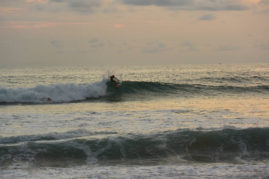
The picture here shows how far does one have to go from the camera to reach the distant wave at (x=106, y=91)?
21688 millimetres

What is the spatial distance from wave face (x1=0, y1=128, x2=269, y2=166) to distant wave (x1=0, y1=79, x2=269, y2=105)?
1117 cm

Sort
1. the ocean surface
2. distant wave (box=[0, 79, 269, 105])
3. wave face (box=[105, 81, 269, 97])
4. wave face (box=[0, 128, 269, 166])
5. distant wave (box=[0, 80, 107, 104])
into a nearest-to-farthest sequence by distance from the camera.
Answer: the ocean surface < wave face (box=[0, 128, 269, 166]) < distant wave (box=[0, 80, 107, 104]) < distant wave (box=[0, 79, 269, 105]) < wave face (box=[105, 81, 269, 97])

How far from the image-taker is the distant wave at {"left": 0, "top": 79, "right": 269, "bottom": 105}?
21.7m

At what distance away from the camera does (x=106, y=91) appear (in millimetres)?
24031

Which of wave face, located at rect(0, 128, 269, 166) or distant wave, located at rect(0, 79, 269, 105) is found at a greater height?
distant wave, located at rect(0, 79, 269, 105)

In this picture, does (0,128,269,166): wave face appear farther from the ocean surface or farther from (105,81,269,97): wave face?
(105,81,269,97): wave face

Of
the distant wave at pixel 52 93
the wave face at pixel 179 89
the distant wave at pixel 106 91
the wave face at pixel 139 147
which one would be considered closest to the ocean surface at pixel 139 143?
the wave face at pixel 139 147

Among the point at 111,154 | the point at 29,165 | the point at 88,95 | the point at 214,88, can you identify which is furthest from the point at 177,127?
the point at 214,88

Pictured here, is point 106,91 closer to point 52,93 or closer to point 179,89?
point 52,93

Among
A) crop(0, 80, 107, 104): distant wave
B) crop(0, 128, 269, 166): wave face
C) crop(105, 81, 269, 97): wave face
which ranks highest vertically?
crop(105, 81, 269, 97): wave face

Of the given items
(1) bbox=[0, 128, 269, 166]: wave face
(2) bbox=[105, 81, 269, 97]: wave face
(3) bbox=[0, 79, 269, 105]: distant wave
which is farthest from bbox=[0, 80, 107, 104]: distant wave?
(1) bbox=[0, 128, 269, 166]: wave face

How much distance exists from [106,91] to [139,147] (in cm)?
1425

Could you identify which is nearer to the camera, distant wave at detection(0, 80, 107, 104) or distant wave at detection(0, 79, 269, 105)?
distant wave at detection(0, 80, 107, 104)

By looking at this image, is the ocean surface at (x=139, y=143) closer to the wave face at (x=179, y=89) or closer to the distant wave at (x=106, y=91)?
the distant wave at (x=106, y=91)
